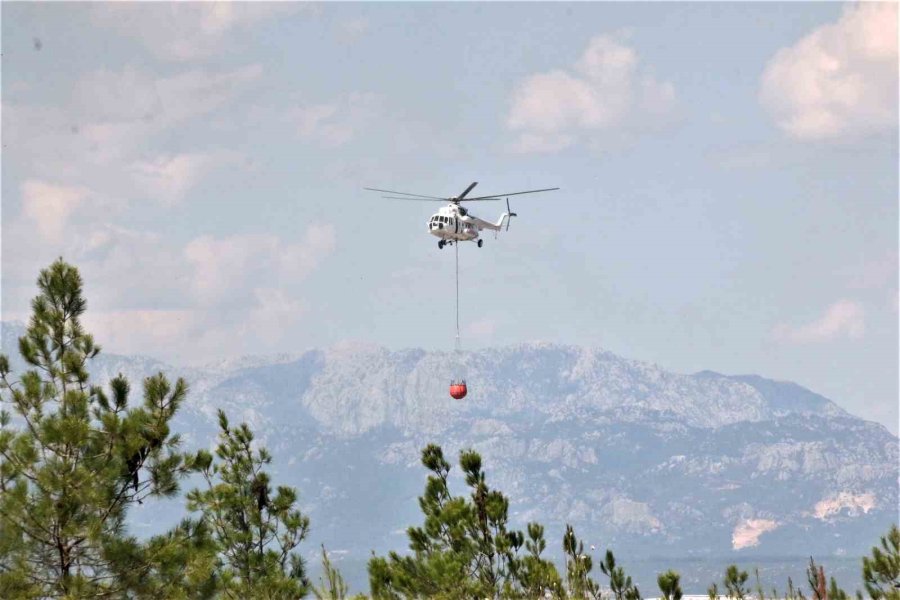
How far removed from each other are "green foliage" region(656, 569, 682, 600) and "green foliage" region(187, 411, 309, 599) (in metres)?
19.9

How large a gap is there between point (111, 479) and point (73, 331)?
504 centimetres

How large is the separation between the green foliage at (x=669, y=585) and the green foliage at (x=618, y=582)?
233cm

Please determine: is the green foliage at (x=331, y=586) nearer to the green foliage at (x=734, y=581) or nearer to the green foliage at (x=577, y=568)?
the green foliage at (x=577, y=568)

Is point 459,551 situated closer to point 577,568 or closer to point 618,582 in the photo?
point 618,582

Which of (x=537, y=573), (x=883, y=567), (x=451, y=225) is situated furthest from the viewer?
(x=451, y=225)

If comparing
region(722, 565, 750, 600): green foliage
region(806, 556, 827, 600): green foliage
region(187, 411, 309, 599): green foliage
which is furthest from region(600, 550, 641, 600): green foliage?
region(187, 411, 309, 599): green foliage

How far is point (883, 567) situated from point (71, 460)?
22598 millimetres

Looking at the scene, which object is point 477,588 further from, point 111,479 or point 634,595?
point 111,479

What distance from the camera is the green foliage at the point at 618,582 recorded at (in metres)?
37.0

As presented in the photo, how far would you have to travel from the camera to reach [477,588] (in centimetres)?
3622

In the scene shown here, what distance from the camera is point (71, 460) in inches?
1511

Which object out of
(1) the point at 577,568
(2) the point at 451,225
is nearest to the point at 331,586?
(1) the point at 577,568

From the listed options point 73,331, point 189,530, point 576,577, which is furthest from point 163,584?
point 576,577

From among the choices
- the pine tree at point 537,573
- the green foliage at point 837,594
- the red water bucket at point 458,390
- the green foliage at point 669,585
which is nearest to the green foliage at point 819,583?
the green foliage at point 837,594
